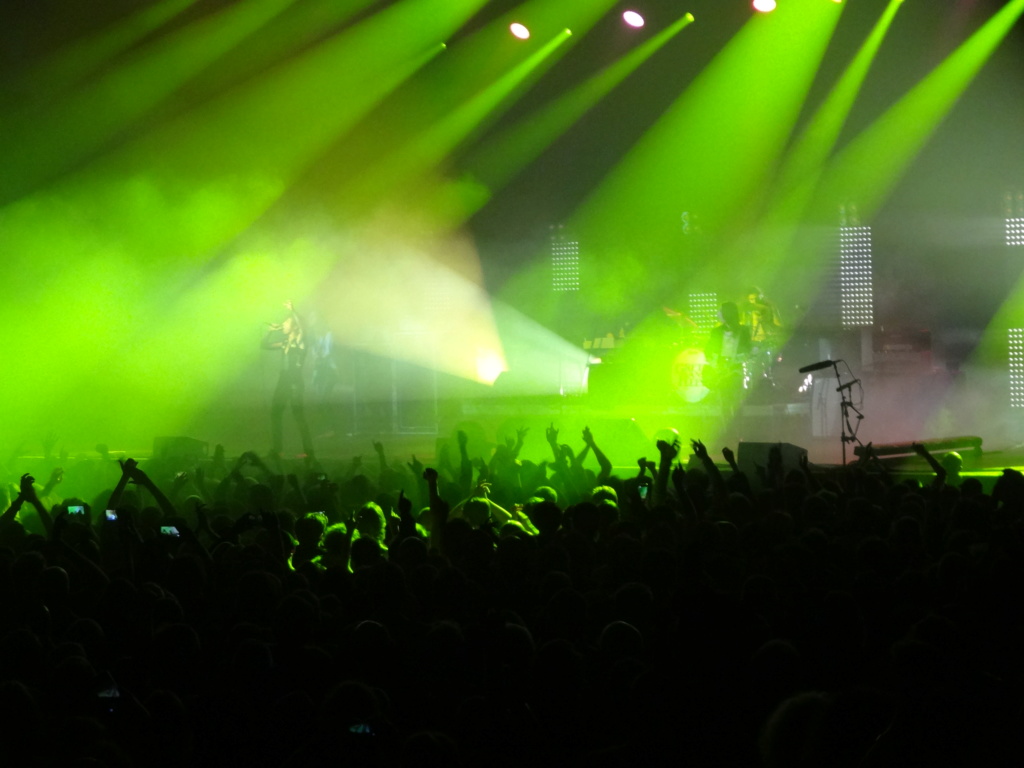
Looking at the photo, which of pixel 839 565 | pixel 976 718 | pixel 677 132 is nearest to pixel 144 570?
pixel 839 565

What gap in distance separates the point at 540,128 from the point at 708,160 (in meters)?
2.37

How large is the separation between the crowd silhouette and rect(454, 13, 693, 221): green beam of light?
9.01 m

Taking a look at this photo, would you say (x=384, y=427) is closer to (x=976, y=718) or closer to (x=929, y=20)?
A: (x=929, y=20)

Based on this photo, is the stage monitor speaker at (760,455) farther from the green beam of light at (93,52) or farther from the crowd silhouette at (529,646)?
the green beam of light at (93,52)

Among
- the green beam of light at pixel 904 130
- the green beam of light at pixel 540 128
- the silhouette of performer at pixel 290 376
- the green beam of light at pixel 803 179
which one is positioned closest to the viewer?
the silhouette of performer at pixel 290 376

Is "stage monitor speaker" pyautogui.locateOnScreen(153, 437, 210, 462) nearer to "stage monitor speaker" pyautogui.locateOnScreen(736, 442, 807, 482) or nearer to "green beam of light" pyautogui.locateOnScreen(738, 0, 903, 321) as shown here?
"stage monitor speaker" pyautogui.locateOnScreen(736, 442, 807, 482)

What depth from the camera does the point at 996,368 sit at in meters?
13.2

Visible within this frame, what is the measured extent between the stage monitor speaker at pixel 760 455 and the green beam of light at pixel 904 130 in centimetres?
669

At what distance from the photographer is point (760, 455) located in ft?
22.0

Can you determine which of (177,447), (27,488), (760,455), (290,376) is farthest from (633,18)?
(27,488)

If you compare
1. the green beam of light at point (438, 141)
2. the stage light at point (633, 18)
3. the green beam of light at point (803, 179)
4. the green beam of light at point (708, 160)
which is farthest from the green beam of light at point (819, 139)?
the green beam of light at point (438, 141)

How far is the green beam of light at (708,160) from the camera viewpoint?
Answer: 1144 cm

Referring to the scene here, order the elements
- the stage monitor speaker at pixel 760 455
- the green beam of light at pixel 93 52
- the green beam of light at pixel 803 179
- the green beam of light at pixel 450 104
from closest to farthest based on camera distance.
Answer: the stage monitor speaker at pixel 760 455 → the green beam of light at pixel 93 52 → the green beam of light at pixel 450 104 → the green beam of light at pixel 803 179

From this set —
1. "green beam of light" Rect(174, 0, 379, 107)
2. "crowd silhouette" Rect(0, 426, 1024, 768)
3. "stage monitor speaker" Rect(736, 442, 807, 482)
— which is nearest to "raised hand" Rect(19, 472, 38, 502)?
"crowd silhouette" Rect(0, 426, 1024, 768)
